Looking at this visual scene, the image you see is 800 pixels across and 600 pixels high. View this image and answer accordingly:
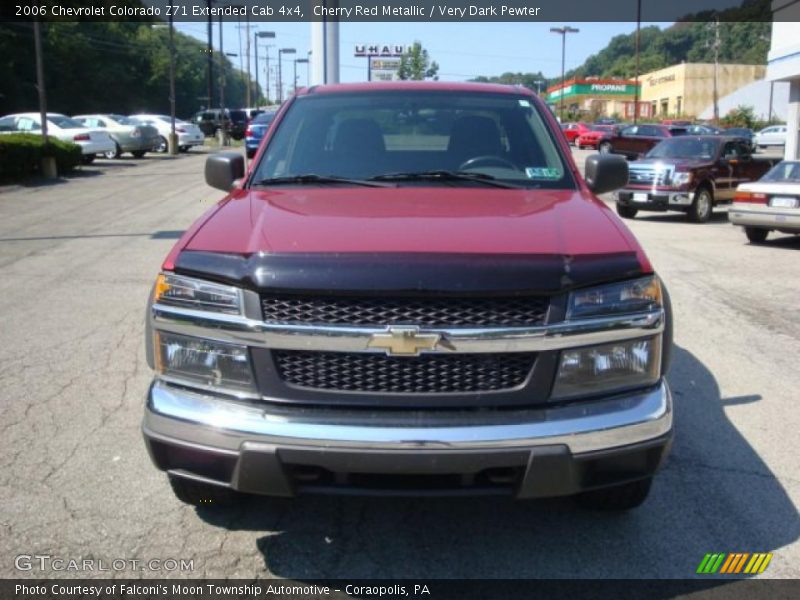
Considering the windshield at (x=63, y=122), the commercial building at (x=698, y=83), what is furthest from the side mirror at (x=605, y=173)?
the commercial building at (x=698, y=83)

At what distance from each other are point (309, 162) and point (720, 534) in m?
2.62

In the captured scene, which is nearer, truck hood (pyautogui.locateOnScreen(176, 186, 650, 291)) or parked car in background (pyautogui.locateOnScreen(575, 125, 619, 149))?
truck hood (pyautogui.locateOnScreen(176, 186, 650, 291))

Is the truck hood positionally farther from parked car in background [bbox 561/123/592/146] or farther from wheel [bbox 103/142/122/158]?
parked car in background [bbox 561/123/592/146]

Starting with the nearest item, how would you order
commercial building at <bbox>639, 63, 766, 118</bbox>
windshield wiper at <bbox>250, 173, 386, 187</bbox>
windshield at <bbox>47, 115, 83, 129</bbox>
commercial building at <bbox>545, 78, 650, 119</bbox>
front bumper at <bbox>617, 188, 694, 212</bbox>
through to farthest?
windshield wiper at <bbox>250, 173, 386, 187</bbox> < front bumper at <bbox>617, 188, 694, 212</bbox> < windshield at <bbox>47, 115, 83, 129</bbox> < commercial building at <bbox>639, 63, 766, 118</bbox> < commercial building at <bbox>545, 78, 650, 119</bbox>

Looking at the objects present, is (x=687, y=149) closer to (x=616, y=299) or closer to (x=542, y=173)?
(x=542, y=173)

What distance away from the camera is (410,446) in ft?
8.77

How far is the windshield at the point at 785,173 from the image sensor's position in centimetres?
1226

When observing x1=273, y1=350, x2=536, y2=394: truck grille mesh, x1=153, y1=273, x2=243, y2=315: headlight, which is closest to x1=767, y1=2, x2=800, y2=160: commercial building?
x1=273, y1=350, x2=536, y2=394: truck grille mesh

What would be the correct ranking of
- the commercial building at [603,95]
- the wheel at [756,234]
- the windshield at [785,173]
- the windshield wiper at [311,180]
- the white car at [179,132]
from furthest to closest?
1. the commercial building at [603,95]
2. the white car at [179,132]
3. the wheel at [756,234]
4. the windshield at [785,173]
5. the windshield wiper at [311,180]

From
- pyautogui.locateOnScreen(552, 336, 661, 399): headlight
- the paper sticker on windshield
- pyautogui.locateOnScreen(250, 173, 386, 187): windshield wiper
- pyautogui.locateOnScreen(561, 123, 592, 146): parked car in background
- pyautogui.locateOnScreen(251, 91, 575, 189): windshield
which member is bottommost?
pyautogui.locateOnScreen(552, 336, 661, 399): headlight

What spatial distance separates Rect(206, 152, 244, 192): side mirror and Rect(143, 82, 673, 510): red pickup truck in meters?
1.32

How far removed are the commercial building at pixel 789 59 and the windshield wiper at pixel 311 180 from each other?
23164mm

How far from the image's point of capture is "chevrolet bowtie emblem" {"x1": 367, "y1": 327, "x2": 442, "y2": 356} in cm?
272

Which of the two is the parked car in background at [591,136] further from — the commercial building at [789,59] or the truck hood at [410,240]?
the truck hood at [410,240]
